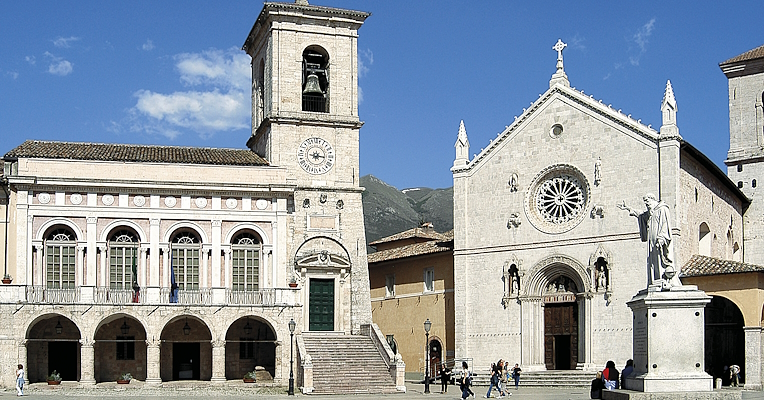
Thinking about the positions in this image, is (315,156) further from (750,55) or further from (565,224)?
(750,55)

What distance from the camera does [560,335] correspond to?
1674 inches

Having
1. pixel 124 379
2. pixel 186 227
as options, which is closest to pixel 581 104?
pixel 186 227

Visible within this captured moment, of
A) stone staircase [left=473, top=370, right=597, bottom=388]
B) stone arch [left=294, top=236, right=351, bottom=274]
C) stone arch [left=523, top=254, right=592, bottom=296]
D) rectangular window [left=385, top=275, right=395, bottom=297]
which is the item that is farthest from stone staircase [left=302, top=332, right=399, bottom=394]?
rectangular window [left=385, top=275, right=395, bottom=297]

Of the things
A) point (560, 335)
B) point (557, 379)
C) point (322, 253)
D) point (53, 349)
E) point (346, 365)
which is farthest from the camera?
point (560, 335)

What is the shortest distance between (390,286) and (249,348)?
1219cm

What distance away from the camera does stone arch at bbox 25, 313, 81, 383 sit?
38.9 m

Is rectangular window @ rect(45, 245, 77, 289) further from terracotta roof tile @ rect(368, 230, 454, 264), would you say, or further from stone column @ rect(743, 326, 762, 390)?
stone column @ rect(743, 326, 762, 390)

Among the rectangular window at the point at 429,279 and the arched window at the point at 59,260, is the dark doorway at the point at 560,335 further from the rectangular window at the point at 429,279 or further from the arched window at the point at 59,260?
the arched window at the point at 59,260

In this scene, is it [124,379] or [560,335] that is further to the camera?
[560,335]

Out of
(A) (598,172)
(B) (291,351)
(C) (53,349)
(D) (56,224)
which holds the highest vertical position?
(A) (598,172)

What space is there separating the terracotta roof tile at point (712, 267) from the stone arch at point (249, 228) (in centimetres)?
1630

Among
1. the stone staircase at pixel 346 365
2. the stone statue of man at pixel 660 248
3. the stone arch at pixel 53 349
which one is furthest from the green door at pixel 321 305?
the stone statue of man at pixel 660 248

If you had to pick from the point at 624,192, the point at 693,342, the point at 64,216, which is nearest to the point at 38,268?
the point at 64,216

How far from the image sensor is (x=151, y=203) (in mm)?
40156
